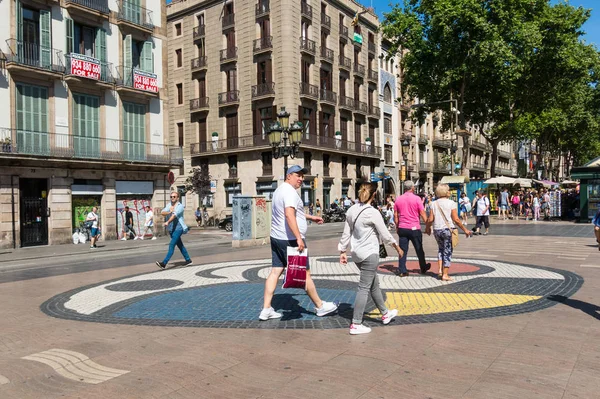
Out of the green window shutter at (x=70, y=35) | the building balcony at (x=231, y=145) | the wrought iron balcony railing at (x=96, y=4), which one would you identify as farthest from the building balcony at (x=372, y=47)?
the green window shutter at (x=70, y=35)

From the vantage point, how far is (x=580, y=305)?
653cm

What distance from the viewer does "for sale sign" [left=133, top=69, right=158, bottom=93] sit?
990 inches

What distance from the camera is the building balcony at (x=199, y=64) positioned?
141 feet

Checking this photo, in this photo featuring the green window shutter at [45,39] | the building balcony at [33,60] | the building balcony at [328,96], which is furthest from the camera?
the building balcony at [328,96]

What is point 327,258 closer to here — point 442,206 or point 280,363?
point 442,206

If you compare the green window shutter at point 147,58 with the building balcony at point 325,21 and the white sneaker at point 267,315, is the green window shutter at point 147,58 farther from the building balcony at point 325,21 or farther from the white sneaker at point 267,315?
the white sneaker at point 267,315

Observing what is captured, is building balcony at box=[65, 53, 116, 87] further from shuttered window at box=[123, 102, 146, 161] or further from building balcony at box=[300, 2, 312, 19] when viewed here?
building balcony at box=[300, 2, 312, 19]

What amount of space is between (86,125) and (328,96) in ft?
74.9

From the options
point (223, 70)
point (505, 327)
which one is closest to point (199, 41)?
point (223, 70)

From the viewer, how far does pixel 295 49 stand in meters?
38.6

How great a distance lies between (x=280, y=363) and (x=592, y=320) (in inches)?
146

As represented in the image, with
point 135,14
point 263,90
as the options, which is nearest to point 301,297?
point 135,14

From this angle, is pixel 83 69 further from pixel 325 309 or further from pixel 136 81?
pixel 325 309

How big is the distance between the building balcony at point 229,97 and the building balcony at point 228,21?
5.27 metres
